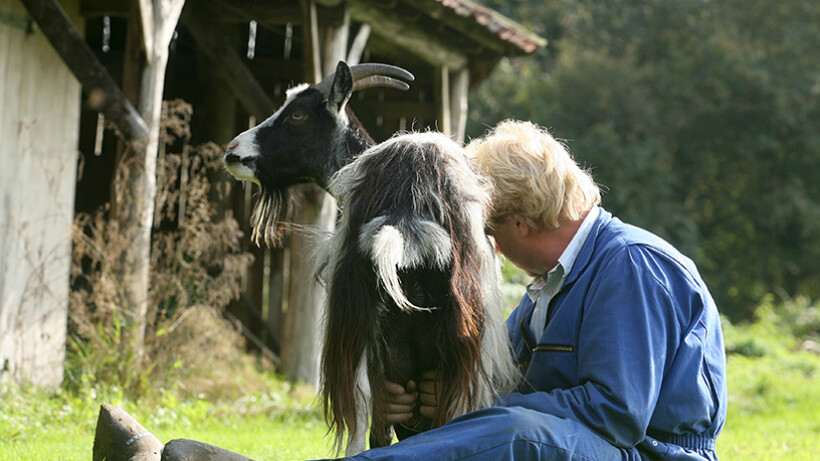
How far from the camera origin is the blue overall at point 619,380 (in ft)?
9.45

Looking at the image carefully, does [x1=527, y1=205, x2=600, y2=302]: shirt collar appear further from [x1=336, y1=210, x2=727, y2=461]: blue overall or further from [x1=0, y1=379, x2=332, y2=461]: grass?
[x1=0, y1=379, x2=332, y2=461]: grass

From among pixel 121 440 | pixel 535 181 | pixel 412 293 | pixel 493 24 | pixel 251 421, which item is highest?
pixel 493 24

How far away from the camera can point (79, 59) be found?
250 inches

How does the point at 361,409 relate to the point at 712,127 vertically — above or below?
below

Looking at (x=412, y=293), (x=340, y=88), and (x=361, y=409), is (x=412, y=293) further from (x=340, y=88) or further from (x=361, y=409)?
(x=340, y=88)

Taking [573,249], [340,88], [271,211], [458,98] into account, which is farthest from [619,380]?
[458,98]

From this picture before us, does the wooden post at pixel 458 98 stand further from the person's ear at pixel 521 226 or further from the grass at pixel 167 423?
the person's ear at pixel 521 226

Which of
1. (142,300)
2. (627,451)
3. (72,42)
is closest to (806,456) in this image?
(627,451)

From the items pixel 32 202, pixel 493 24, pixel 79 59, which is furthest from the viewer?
pixel 493 24

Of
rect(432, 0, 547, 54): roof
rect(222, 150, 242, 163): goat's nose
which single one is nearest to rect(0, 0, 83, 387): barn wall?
rect(222, 150, 242, 163): goat's nose

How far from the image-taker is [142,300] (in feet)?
21.0

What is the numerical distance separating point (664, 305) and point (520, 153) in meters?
0.80

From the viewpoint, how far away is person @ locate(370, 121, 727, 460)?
9.52 feet

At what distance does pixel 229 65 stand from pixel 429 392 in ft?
19.4
